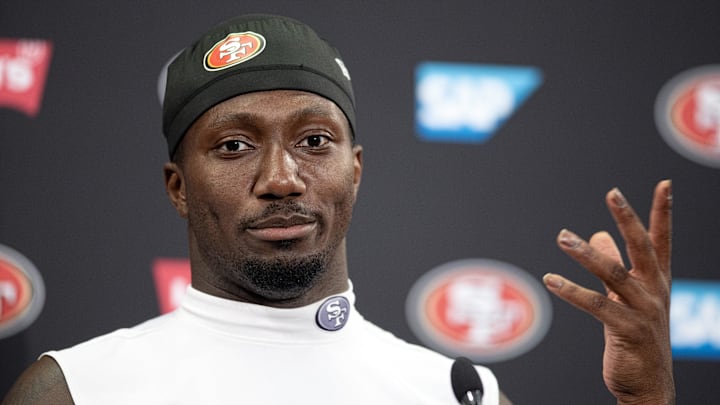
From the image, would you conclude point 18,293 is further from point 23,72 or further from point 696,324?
point 696,324

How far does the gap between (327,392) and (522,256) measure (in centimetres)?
117

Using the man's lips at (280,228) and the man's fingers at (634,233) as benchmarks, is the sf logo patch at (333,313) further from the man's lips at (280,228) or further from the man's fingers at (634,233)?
the man's fingers at (634,233)

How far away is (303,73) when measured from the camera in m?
1.69

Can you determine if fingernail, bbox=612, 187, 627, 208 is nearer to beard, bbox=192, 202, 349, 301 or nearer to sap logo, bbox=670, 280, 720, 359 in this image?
beard, bbox=192, 202, 349, 301

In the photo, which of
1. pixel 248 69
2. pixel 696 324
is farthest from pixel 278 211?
pixel 696 324

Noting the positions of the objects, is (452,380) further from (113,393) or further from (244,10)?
(244,10)

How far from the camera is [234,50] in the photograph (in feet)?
5.56

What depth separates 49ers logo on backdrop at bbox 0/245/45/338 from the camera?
2.55 meters

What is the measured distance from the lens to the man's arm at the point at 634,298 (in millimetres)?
1379

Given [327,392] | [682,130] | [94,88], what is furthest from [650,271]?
[94,88]

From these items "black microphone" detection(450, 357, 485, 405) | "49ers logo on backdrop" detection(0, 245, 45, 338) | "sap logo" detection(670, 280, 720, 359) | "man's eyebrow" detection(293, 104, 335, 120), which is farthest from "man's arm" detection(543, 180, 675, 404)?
"49ers logo on backdrop" detection(0, 245, 45, 338)

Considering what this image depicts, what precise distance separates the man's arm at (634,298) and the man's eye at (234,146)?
22.3 inches

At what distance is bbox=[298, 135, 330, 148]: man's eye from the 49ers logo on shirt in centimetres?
17

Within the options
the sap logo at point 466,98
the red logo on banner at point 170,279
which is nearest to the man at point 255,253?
the red logo on banner at point 170,279
